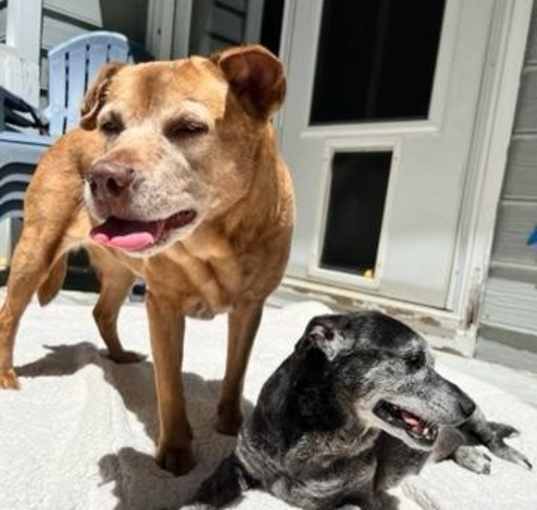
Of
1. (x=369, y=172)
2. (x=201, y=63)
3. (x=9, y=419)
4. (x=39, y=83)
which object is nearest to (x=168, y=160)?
(x=201, y=63)

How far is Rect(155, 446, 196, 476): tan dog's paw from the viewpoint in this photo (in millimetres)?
1408

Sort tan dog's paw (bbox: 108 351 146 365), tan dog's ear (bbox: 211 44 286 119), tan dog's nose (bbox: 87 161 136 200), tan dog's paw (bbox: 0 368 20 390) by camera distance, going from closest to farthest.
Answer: tan dog's nose (bbox: 87 161 136 200) < tan dog's ear (bbox: 211 44 286 119) < tan dog's paw (bbox: 0 368 20 390) < tan dog's paw (bbox: 108 351 146 365)

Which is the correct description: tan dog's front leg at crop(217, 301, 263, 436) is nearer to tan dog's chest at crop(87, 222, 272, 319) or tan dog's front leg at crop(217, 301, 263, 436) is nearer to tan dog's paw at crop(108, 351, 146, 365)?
tan dog's chest at crop(87, 222, 272, 319)

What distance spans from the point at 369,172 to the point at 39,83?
8.12 feet

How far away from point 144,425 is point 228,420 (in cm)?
26

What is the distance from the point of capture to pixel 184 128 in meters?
1.23

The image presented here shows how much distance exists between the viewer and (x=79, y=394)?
5.98 feet

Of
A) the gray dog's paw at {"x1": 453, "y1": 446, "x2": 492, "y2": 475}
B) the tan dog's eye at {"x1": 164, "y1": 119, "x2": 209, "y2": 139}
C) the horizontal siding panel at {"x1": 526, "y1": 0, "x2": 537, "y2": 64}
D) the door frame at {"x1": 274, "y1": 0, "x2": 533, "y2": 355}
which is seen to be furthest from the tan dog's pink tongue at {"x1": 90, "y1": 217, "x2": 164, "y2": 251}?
the horizontal siding panel at {"x1": 526, "y1": 0, "x2": 537, "y2": 64}

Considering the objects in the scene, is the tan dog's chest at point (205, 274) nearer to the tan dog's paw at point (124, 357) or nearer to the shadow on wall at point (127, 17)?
the tan dog's paw at point (124, 357)

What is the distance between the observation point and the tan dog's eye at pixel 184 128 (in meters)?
1.23

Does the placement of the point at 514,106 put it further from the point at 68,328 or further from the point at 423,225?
the point at 68,328

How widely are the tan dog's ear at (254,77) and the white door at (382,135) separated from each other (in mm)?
1720

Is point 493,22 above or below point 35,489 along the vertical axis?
above

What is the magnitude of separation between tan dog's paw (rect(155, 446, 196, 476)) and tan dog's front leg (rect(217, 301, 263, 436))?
225 millimetres
